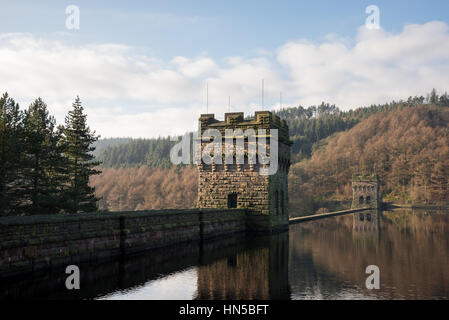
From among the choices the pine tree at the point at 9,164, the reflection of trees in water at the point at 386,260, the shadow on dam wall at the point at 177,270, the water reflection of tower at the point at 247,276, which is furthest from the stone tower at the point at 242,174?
the pine tree at the point at 9,164

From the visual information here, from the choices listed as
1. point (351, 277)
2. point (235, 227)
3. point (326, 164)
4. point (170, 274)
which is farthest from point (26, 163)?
point (326, 164)

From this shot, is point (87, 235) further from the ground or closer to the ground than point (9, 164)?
closer to the ground

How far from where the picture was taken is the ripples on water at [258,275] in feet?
34.9

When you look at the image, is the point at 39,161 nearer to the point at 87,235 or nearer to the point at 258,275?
the point at 87,235

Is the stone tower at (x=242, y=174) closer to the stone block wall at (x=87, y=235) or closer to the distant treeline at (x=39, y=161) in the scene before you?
the stone block wall at (x=87, y=235)

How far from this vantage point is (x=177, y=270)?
13.9 meters

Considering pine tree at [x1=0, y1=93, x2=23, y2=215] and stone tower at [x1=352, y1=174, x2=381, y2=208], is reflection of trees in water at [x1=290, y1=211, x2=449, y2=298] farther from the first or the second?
stone tower at [x1=352, y1=174, x2=381, y2=208]

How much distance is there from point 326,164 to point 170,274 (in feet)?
359

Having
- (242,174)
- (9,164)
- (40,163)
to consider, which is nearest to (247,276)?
(242,174)

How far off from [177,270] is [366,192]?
66.4 meters

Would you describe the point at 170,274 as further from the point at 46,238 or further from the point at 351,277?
the point at 351,277

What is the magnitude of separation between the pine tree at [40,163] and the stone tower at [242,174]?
33.0ft

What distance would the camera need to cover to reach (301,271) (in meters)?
14.0

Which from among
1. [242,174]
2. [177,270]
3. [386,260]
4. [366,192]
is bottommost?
[386,260]
